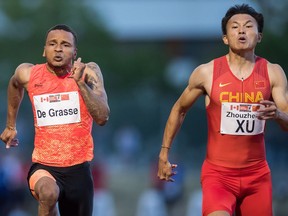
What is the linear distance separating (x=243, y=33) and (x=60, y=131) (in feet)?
6.86

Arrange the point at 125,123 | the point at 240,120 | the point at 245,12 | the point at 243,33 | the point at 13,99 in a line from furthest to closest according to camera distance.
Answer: the point at 125,123 < the point at 13,99 < the point at 245,12 < the point at 243,33 < the point at 240,120

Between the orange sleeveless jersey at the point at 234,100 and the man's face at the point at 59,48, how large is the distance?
1.50m

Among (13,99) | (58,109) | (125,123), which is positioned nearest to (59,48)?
(58,109)

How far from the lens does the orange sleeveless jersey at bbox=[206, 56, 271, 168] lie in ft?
31.1

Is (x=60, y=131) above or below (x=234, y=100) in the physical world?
below

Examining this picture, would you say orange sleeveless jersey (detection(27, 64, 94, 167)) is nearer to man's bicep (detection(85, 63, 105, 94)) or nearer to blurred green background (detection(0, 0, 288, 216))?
man's bicep (detection(85, 63, 105, 94))

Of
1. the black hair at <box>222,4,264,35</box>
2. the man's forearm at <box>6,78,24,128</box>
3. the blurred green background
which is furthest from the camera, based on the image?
the blurred green background

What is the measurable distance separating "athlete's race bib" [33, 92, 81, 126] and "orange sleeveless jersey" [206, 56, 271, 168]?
1.36 meters

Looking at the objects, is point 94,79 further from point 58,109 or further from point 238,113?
point 238,113

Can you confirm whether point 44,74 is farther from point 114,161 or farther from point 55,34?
point 114,161

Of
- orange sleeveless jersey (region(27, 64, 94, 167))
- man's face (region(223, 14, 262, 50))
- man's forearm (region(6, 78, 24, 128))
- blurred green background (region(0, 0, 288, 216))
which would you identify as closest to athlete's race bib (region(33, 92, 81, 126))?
orange sleeveless jersey (region(27, 64, 94, 167))

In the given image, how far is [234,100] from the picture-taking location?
9461mm

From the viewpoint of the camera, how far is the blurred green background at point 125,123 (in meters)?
20.3

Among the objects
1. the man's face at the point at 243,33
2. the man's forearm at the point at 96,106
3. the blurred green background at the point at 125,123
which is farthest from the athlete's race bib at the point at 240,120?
the blurred green background at the point at 125,123
